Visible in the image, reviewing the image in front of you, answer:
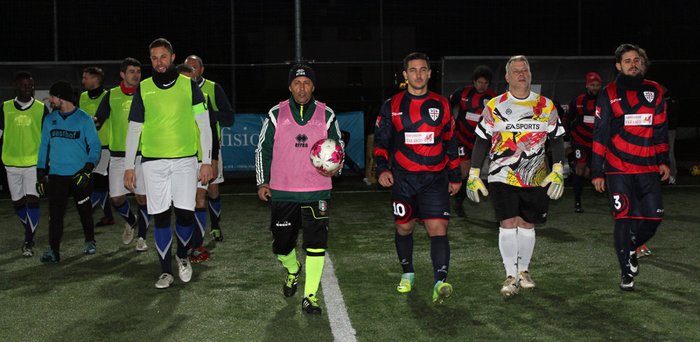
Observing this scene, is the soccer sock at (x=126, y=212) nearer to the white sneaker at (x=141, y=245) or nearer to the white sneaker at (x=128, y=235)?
the white sneaker at (x=128, y=235)

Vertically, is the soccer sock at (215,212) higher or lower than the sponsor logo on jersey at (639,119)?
lower

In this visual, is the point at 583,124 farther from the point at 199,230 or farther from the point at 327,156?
the point at 327,156

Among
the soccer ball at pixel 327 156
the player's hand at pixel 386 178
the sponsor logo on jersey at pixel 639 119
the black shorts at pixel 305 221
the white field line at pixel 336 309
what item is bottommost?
the white field line at pixel 336 309

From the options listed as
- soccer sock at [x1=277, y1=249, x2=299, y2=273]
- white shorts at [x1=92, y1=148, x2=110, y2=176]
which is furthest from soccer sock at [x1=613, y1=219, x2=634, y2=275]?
white shorts at [x1=92, y1=148, x2=110, y2=176]

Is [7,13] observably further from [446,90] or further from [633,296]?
[633,296]

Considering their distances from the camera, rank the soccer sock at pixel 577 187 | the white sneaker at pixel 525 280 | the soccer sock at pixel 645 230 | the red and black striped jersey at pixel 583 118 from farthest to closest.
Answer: the soccer sock at pixel 577 187 → the red and black striped jersey at pixel 583 118 → the soccer sock at pixel 645 230 → the white sneaker at pixel 525 280

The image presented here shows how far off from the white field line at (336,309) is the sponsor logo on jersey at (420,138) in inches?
53.9

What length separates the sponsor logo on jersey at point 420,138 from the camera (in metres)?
6.42

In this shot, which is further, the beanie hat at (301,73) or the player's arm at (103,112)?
the player's arm at (103,112)

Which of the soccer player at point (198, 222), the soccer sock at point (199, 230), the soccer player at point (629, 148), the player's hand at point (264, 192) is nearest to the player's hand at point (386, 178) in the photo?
the player's hand at point (264, 192)

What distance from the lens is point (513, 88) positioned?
6594 mm

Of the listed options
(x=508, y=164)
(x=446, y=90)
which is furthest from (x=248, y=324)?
(x=446, y=90)

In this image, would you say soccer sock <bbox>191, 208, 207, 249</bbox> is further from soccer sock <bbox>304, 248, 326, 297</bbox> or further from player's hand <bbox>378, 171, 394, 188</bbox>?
player's hand <bbox>378, 171, 394, 188</bbox>

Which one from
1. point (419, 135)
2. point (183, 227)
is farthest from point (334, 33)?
point (419, 135)
